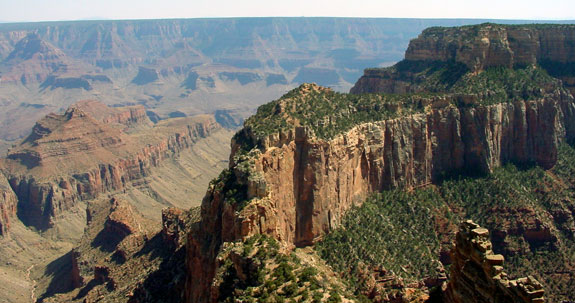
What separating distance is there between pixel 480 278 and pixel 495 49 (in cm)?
7609

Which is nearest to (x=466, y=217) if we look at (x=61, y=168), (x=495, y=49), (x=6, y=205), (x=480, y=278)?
(x=495, y=49)

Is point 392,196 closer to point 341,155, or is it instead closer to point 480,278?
point 341,155

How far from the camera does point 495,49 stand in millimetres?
93562

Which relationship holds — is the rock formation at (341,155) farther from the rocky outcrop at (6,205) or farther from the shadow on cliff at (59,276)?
the rocky outcrop at (6,205)

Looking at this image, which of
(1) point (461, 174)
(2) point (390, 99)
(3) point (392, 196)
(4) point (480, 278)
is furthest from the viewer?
(1) point (461, 174)

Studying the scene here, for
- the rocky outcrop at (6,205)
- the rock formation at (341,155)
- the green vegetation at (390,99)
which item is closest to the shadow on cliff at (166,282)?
the rock formation at (341,155)

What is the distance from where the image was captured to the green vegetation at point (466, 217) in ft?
196

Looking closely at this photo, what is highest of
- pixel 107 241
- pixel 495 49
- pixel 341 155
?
pixel 495 49

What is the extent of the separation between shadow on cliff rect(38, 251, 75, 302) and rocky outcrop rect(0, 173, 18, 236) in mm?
29736

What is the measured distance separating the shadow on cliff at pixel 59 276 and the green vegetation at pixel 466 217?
225 ft

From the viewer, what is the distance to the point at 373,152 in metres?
68.8

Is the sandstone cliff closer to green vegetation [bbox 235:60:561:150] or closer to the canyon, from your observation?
the canyon

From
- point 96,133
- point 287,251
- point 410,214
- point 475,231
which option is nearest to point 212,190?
point 287,251

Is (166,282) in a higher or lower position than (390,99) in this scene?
lower
